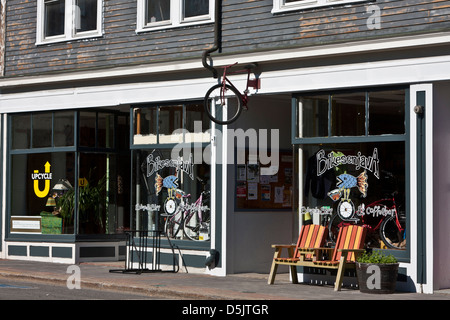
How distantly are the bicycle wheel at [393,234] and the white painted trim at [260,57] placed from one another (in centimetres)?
272

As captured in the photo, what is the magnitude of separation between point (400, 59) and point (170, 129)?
5146 mm

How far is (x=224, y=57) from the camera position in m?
16.8

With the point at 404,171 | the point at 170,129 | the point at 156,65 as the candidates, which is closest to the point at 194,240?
the point at 170,129

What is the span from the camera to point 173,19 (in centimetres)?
1780

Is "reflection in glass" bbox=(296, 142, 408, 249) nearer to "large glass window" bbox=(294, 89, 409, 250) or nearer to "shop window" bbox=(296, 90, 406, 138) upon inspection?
"large glass window" bbox=(294, 89, 409, 250)

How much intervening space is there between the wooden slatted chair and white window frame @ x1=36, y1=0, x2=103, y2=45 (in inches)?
252

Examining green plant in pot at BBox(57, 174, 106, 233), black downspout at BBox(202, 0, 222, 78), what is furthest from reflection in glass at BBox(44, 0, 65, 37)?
black downspout at BBox(202, 0, 222, 78)

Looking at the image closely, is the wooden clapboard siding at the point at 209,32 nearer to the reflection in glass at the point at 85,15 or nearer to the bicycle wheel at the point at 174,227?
the reflection in glass at the point at 85,15

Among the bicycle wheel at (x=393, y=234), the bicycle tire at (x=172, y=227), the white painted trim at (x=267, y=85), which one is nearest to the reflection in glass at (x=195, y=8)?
the white painted trim at (x=267, y=85)

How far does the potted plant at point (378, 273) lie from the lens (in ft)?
45.4

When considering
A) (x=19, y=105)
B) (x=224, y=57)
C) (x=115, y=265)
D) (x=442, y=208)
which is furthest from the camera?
(x=19, y=105)

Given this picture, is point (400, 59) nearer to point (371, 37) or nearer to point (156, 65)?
point (371, 37)

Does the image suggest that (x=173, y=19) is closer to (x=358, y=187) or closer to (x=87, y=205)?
(x=87, y=205)

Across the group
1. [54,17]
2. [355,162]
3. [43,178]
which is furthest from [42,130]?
[355,162]
